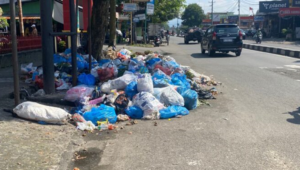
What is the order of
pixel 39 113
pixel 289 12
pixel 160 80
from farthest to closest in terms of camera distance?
pixel 289 12 → pixel 160 80 → pixel 39 113

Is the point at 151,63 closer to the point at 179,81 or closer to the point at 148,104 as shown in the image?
the point at 179,81

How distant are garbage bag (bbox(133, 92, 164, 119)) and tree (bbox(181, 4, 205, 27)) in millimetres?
91424

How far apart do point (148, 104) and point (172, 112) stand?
51cm

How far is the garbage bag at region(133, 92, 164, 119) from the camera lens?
6652 millimetres

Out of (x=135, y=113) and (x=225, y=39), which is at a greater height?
(x=225, y=39)

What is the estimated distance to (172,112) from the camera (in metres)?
6.75

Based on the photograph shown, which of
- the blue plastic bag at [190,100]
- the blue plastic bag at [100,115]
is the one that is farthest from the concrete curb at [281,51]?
the blue plastic bag at [100,115]

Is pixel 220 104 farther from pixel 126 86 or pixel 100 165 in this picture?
pixel 100 165

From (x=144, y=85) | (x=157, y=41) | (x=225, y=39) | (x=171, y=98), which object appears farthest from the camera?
(x=157, y=41)

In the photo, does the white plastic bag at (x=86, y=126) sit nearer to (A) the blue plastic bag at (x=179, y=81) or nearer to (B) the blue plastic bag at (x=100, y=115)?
(B) the blue plastic bag at (x=100, y=115)

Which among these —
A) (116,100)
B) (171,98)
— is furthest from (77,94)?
(171,98)

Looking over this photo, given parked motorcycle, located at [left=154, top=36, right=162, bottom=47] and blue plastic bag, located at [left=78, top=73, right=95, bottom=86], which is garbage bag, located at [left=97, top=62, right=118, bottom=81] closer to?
blue plastic bag, located at [left=78, top=73, right=95, bottom=86]

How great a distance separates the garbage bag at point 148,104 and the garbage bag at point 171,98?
22 centimetres

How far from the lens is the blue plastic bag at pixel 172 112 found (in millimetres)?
6693
